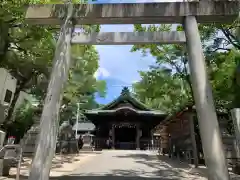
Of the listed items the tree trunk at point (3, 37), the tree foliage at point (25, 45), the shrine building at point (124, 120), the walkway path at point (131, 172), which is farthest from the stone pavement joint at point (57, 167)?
the shrine building at point (124, 120)

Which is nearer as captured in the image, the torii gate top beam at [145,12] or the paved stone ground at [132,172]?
the torii gate top beam at [145,12]

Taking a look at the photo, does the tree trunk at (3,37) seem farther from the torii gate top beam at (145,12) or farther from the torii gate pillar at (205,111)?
the torii gate pillar at (205,111)

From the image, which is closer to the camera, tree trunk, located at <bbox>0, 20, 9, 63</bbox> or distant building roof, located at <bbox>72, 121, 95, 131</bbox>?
tree trunk, located at <bbox>0, 20, 9, 63</bbox>

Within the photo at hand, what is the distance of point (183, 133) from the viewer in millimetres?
17141

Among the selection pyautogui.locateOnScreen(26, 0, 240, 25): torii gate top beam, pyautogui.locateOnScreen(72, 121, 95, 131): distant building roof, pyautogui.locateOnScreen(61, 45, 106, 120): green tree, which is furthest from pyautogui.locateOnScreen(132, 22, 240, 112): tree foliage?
pyautogui.locateOnScreen(72, 121, 95, 131): distant building roof

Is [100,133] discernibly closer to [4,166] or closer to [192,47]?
[4,166]

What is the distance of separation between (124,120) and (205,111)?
24.3 meters

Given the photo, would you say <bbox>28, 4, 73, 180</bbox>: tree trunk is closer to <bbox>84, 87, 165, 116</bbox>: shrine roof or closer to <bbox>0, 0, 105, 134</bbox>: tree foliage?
<bbox>0, 0, 105, 134</bbox>: tree foliage

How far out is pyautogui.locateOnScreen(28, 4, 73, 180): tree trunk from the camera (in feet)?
19.6

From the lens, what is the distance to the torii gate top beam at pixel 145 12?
707 cm

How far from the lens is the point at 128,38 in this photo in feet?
24.5

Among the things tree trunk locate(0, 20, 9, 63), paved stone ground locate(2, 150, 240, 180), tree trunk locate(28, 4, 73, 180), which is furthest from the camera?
paved stone ground locate(2, 150, 240, 180)

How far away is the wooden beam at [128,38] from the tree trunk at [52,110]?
405 mm

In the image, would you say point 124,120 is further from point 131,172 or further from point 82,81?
point 131,172
